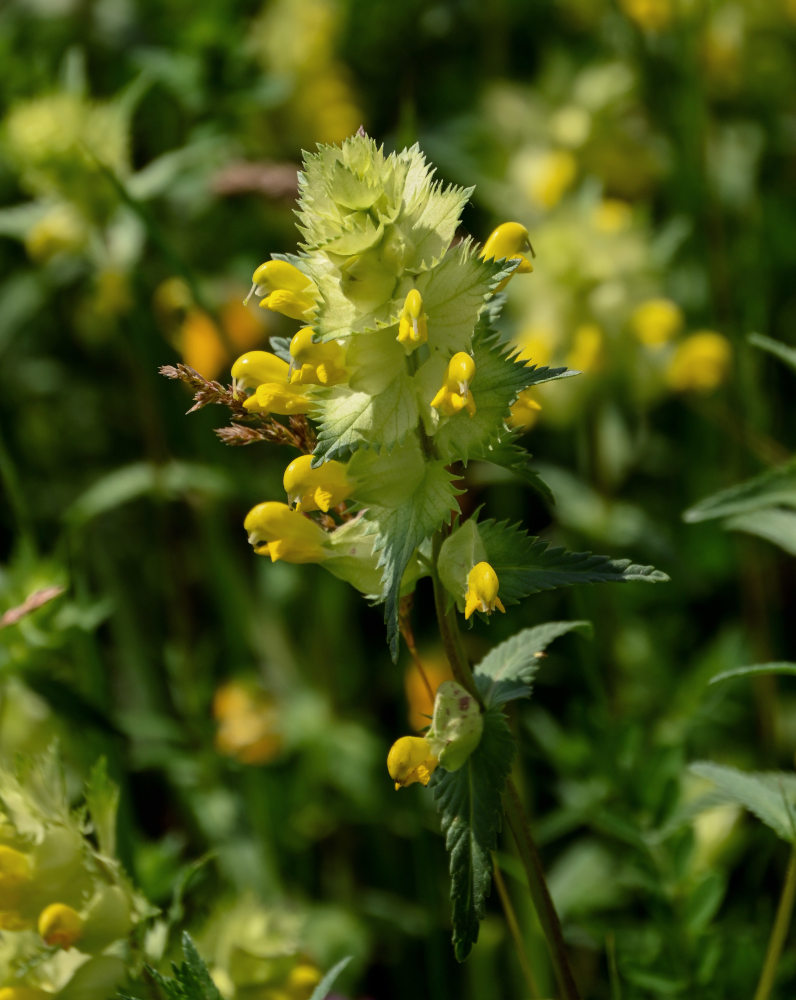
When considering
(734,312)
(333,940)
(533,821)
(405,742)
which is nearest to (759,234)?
(734,312)

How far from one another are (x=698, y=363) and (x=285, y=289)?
88cm

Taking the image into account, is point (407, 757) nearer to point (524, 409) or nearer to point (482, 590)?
point (482, 590)

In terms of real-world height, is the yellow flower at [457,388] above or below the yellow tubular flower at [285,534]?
above

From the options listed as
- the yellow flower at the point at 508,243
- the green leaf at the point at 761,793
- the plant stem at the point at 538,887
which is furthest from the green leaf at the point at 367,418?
the green leaf at the point at 761,793

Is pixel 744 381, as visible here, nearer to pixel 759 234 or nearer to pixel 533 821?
pixel 759 234

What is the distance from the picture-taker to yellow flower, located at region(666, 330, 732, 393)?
1.39 m

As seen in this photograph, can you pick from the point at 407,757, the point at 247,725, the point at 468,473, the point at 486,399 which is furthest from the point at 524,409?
the point at 468,473

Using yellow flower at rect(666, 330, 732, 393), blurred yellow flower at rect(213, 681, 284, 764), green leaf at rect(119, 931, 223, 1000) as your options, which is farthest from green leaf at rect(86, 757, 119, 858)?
yellow flower at rect(666, 330, 732, 393)

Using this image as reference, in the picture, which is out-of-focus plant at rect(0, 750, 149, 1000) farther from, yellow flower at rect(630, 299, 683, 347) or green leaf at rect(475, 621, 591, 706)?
yellow flower at rect(630, 299, 683, 347)

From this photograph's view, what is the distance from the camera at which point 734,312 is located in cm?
174

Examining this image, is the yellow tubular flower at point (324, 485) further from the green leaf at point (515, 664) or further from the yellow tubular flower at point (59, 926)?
the yellow tubular flower at point (59, 926)

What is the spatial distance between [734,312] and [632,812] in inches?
42.3

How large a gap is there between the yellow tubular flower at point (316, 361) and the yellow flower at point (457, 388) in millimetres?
68

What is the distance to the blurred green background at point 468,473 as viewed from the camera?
3.56 feet
